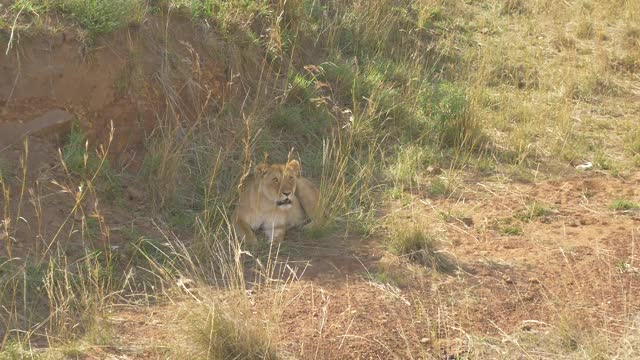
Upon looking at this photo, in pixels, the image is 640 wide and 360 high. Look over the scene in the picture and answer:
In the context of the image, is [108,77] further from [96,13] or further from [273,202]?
[273,202]

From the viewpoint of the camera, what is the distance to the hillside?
5020 millimetres

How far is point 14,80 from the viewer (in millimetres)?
6531

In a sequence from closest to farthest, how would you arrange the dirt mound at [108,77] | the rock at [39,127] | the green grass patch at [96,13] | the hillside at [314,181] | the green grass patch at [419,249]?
the hillside at [314,181]
the green grass patch at [419,249]
the rock at [39,127]
the dirt mound at [108,77]
the green grass patch at [96,13]

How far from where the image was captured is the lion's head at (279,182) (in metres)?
6.66

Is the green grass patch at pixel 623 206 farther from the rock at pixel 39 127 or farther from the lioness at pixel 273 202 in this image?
the rock at pixel 39 127

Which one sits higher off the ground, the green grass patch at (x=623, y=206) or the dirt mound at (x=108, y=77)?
the dirt mound at (x=108, y=77)

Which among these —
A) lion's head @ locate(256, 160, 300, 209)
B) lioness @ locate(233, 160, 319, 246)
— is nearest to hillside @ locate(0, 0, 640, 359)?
lioness @ locate(233, 160, 319, 246)

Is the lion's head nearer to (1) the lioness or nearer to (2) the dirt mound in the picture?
(1) the lioness

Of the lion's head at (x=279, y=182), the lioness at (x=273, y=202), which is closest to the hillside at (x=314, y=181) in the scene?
the lioness at (x=273, y=202)

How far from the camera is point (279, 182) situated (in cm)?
670

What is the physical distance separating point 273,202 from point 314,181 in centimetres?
80

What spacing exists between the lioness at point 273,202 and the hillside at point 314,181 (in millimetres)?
155

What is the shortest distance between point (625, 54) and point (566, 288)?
5.29m

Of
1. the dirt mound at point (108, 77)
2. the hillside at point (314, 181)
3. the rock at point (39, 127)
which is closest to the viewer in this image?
the hillside at point (314, 181)
